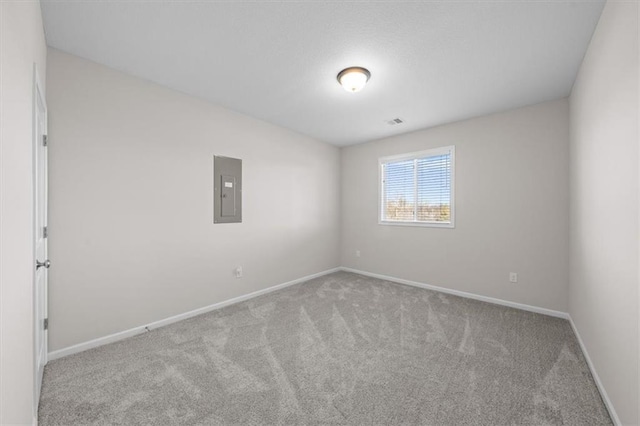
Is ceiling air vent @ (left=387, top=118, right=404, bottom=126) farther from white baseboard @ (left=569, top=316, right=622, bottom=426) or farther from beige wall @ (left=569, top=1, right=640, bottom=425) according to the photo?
white baseboard @ (left=569, top=316, right=622, bottom=426)

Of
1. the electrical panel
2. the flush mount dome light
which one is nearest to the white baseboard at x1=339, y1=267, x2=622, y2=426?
the electrical panel

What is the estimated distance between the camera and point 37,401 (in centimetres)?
173

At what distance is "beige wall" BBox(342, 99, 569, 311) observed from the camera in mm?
3221

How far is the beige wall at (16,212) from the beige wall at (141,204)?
101 centimetres

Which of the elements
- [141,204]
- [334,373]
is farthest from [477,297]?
[141,204]

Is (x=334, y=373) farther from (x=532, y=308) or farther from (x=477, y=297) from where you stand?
(x=532, y=308)

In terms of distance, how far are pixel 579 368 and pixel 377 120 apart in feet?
11.2

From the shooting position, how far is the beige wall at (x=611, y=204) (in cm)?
142

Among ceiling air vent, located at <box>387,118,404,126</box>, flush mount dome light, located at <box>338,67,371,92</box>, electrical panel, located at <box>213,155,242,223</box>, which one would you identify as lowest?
electrical panel, located at <box>213,155,242,223</box>

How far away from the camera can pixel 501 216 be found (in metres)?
3.62

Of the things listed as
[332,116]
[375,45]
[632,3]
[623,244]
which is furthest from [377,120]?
[623,244]

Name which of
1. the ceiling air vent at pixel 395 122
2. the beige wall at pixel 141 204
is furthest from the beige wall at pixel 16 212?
the ceiling air vent at pixel 395 122

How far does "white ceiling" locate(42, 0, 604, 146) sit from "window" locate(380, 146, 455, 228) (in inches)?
43.2

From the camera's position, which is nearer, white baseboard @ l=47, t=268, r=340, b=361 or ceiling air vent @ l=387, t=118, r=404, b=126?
white baseboard @ l=47, t=268, r=340, b=361
